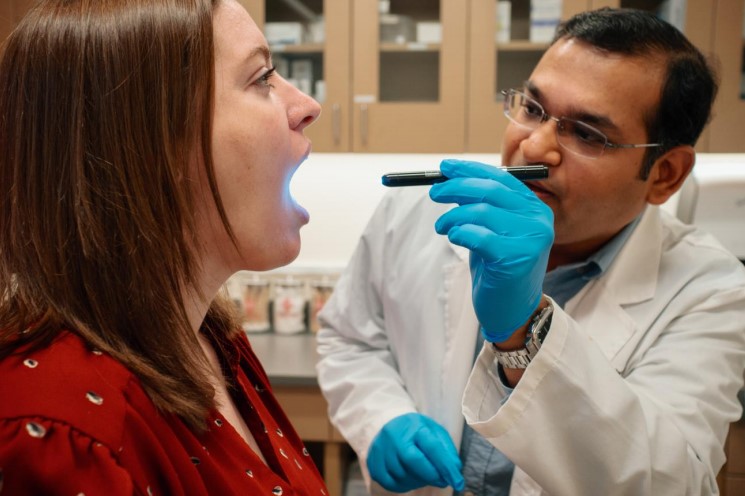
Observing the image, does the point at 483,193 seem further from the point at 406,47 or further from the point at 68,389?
the point at 406,47

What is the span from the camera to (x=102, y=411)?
1.79ft

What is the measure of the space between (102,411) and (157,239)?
20 centimetres

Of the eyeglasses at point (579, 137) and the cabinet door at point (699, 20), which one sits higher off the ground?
the cabinet door at point (699, 20)

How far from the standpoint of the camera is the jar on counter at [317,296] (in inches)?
102

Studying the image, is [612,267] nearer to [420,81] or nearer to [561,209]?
[561,209]

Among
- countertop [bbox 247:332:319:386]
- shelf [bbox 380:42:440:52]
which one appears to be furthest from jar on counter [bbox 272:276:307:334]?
shelf [bbox 380:42:440:52]

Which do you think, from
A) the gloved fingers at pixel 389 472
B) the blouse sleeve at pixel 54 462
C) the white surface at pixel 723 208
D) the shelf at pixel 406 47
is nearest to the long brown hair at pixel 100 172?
the blouse sleeve at pixel 54 462

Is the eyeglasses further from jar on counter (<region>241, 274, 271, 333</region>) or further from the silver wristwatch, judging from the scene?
jar on counter (<region>241, 274, 271, 333</region>)

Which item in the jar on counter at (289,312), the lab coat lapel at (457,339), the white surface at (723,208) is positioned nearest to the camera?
the lab coat lapel at (457,339)

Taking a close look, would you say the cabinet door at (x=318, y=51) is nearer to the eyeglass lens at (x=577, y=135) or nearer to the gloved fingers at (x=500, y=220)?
the eyeglass lens at (x=577, y=135)

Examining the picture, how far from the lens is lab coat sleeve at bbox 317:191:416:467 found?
4.48ft

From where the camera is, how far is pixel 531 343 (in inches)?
36.8

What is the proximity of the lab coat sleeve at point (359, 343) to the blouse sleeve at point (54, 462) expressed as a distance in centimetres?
86

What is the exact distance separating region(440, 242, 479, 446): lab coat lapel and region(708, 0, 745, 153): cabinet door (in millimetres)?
1427
